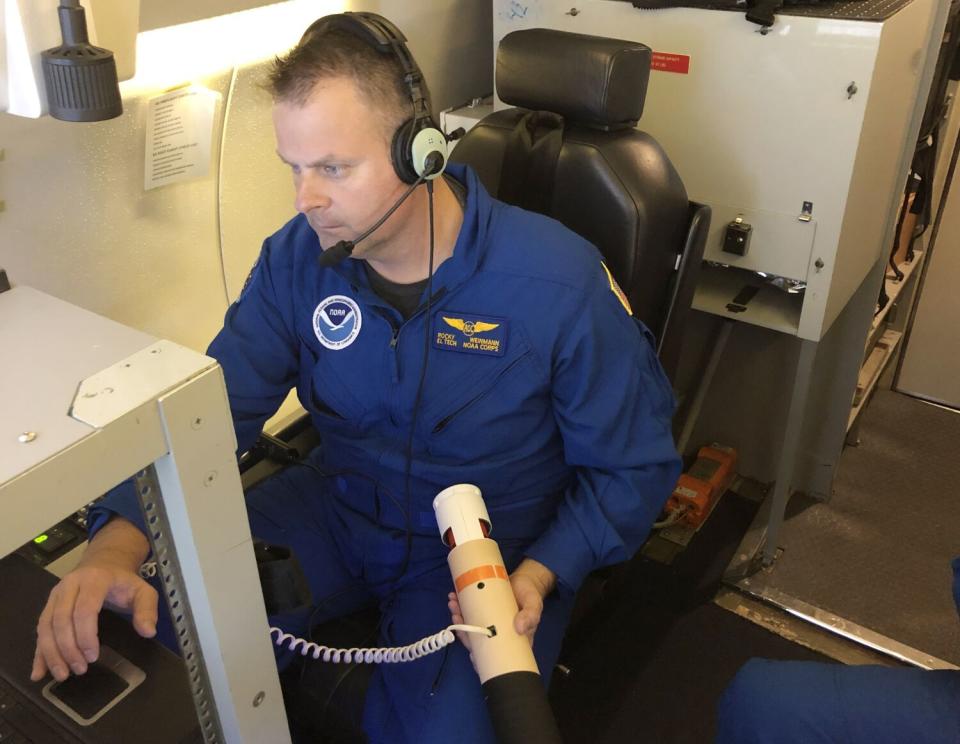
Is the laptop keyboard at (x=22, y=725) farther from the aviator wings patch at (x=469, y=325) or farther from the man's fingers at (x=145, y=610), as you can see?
the aviator wings patch at (x=469, y=325)

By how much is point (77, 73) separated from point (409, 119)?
39 centimetres

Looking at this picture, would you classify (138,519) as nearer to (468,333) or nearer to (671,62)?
(468,333)

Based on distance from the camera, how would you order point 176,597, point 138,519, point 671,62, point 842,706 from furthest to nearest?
point 671,62
point 842,706
point 138,519
point 176,597

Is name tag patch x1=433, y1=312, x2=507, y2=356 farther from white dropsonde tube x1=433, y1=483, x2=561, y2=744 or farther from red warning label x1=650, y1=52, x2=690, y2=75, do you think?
red warning label x1=650, y1=52, x2=690, y2=75

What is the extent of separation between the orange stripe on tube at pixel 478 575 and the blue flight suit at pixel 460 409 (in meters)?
0.24

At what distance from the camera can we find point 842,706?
1204mm

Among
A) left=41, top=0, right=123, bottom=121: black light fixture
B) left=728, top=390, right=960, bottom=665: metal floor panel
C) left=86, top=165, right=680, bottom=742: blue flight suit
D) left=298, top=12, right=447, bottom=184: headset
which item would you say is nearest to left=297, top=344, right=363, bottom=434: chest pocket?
left=86, top=165, right=680, bottom=742: blue flight suit

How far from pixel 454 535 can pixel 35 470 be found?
0.60 metres

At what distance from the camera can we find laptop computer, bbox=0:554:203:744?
76 cm

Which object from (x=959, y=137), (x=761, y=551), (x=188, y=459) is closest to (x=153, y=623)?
(x=188, y=459)

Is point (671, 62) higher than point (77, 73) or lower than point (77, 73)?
lower

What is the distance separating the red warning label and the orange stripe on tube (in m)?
1.08

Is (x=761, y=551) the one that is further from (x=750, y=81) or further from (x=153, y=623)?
(x=153, y=623)

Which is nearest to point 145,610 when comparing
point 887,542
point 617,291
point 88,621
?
point 88,621
